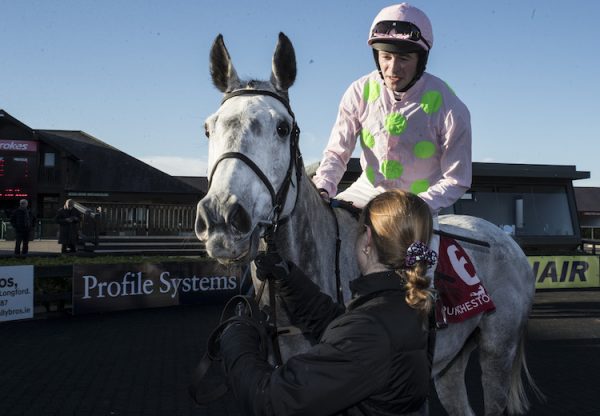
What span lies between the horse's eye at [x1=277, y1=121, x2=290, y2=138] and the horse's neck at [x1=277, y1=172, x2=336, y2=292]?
0.29 meters

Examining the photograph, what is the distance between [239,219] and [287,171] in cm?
46

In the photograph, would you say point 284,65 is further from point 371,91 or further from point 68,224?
point 68,224

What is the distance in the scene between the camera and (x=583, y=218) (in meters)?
52.0

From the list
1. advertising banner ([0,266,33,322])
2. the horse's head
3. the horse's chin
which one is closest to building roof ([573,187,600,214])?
advertising banner ([0,266,33,322])

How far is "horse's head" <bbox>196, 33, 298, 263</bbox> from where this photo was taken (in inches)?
80.8

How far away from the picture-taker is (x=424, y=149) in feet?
10.3

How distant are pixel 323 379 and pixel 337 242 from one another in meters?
1.26

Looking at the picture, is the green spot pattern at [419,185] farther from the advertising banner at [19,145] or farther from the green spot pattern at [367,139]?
the advertising banner at [19,145]

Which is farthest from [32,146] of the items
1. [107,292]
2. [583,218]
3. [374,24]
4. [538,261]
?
[583,218]

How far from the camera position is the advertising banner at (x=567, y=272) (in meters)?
13.3

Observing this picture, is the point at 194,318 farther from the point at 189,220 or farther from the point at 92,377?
the point at 189,220

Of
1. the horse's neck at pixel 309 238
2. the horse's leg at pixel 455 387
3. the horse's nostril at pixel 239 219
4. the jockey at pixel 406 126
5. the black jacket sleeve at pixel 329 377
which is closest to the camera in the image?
the black jacket sleeve at pixel 329 377

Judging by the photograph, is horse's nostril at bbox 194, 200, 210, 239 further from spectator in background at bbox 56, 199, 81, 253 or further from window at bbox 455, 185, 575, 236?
spectator in background at bbox 56, 199, 81, 253

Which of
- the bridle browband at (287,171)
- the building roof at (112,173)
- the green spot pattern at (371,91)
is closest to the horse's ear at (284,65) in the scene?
the bridle browband at (287,171)
